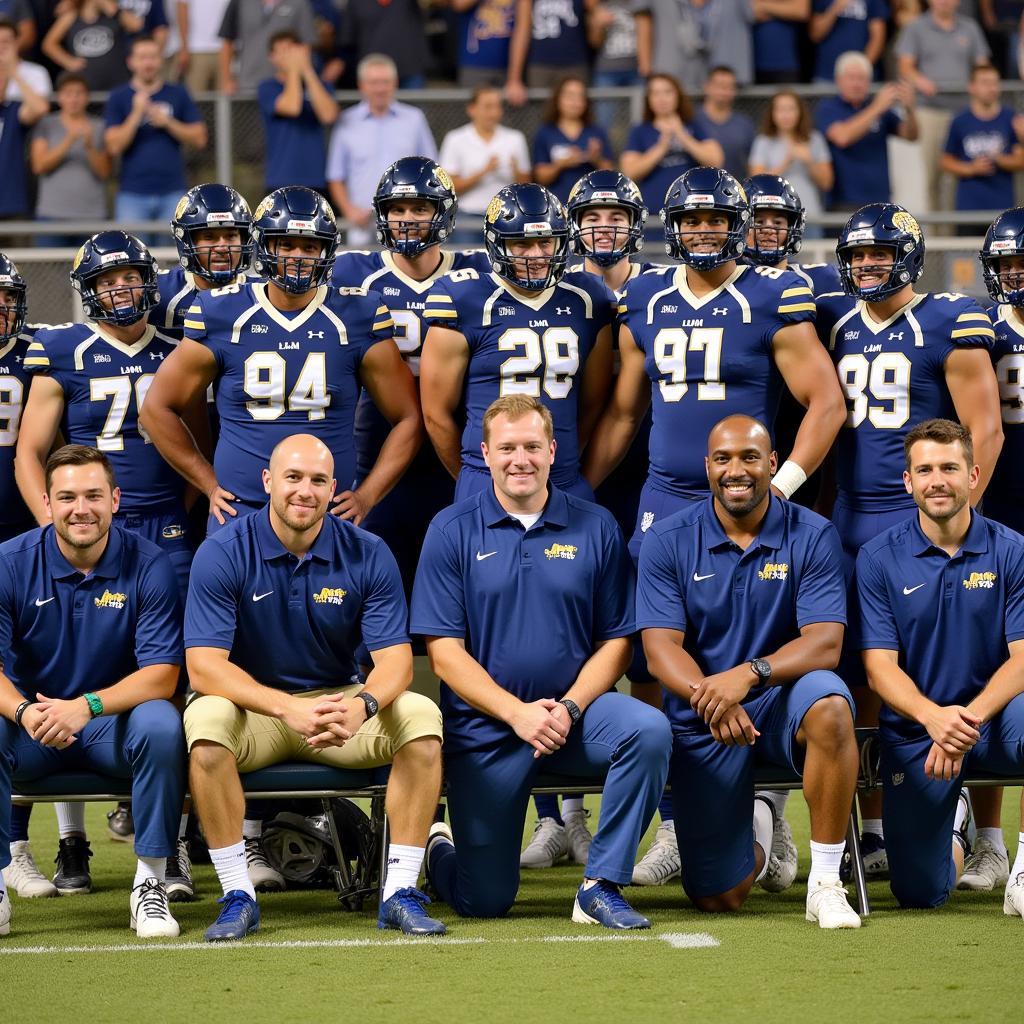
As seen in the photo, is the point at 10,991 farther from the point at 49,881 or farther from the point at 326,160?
the point at 326,160

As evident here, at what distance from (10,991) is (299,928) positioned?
1.09 meters

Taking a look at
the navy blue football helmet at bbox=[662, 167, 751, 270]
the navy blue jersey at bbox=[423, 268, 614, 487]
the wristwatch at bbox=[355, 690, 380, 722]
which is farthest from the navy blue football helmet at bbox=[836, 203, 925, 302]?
the wristwatch at bbox=[355, 690, 380, 722]

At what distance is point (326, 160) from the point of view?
12.0 m

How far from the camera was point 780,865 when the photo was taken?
6.53 meters

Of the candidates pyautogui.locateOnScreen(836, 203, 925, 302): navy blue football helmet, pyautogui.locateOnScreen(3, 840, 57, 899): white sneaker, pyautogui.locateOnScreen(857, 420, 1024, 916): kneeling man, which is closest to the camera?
pyautogui.locateOnScreen(857, 420, 1024, 916): kneeling man

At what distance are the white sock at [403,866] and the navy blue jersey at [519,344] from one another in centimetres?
173

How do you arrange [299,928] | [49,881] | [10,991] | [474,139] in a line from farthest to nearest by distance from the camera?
[474,139] < [49,881] < [299,928] < [10,991]

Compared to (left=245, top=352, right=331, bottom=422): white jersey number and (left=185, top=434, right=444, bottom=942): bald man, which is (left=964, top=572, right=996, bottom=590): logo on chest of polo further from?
(left=245, top=352, right=331, bottom=422): white jersey number

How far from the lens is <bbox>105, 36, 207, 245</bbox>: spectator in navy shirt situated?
11781 mm

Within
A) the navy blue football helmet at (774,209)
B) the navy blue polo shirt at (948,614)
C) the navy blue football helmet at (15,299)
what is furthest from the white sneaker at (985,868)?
the navy blue football helmet at (15,299)

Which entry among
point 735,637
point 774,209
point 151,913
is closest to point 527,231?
point 774,209

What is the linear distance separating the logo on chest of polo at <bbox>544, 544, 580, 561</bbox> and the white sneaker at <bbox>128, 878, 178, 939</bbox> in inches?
65.2

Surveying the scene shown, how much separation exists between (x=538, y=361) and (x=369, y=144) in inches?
203

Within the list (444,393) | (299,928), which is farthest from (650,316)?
(299,928)
